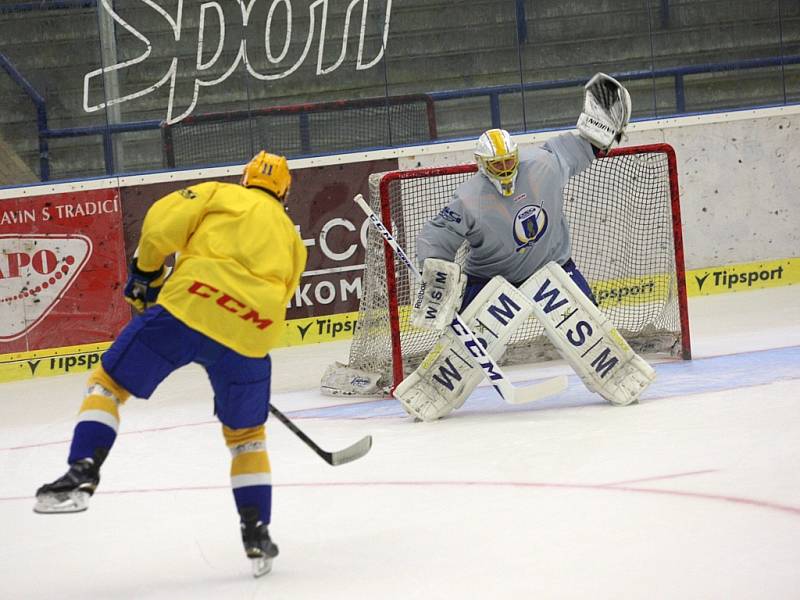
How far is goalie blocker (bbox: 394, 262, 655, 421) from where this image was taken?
16.0 ft

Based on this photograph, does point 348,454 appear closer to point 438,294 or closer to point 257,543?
point 257,543

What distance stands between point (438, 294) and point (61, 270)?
312cm

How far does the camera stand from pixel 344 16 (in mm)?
7750

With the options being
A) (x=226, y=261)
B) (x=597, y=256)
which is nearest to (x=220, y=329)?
(x=226, y=261)

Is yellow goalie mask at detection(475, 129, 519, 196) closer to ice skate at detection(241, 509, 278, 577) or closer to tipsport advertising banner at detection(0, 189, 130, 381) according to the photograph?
ice skate at detection(241, 509, 278, 577)

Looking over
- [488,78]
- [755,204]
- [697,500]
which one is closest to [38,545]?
[697,500]

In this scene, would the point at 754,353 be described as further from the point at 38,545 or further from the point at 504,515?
the point at 38,545

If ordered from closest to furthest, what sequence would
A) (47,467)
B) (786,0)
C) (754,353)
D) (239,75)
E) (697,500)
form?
(697,500), (47,467), (754,353), (239,75), (786,0)

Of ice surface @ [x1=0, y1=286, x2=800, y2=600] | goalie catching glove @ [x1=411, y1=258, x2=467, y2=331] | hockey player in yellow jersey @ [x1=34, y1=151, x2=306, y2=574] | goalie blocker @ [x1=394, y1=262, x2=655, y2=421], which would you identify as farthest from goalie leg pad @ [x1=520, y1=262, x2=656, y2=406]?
hockey player in yellow jersey @ [x1=34, y1=151, x2=306, y2=574]

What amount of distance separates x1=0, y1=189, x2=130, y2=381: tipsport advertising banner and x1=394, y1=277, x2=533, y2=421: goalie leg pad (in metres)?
2.91

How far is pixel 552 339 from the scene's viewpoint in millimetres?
4938

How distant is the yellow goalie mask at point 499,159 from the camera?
4922 mm

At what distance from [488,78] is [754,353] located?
2941mm

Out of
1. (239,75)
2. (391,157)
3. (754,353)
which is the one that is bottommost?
(754,353)
